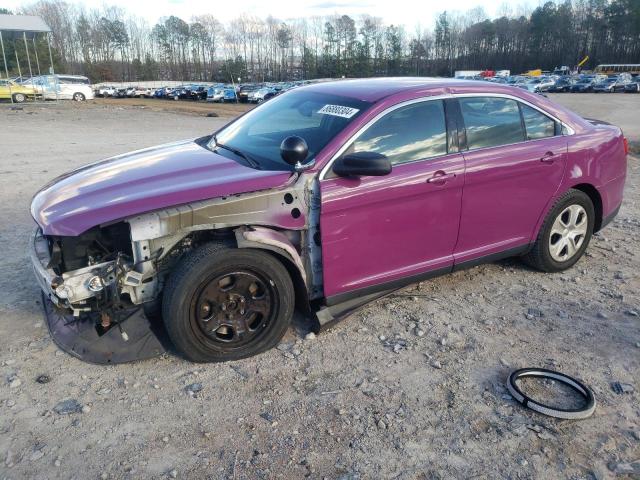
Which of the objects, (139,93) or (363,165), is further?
(139,93)

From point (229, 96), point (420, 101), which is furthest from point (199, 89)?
point (420, 101)

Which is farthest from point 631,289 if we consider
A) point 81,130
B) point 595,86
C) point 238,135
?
point 595,86

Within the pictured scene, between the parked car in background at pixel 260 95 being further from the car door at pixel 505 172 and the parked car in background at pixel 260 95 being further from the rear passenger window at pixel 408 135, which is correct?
the rear passenger window at pixel 408 135

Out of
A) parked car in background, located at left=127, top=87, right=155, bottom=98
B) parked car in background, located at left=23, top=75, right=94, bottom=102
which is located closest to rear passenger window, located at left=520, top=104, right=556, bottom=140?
parked car in background, located at left=23, top=75, right=94, bottom=102

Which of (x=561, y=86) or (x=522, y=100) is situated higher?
(x=522, y=100)

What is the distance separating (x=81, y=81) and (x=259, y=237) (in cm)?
4746

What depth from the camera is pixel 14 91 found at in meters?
32.9

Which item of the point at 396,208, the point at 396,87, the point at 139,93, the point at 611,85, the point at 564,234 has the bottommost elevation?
the point at 139,93

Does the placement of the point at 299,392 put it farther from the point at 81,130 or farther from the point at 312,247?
the point at 81,130

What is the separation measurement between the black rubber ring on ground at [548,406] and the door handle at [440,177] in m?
1.41

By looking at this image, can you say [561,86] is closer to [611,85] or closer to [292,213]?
[611,85]

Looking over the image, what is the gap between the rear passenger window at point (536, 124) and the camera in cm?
441

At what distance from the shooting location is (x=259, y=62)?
122938 millimetres

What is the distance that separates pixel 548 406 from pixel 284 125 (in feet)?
8.95
